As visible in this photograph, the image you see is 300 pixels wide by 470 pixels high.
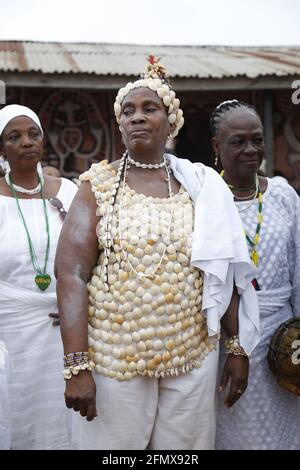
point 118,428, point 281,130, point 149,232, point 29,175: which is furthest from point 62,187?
point 281,130

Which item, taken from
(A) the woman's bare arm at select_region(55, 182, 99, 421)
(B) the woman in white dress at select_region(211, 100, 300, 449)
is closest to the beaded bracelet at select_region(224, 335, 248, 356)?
(B) the woman in white dress at select_region(211, 100, 300, 449)

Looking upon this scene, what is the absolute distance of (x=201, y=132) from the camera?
10305 millimetres

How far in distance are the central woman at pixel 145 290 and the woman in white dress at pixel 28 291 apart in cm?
85

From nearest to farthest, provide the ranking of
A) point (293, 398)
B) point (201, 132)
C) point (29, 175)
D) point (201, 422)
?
point (201, 422) → point (293, 398) → point (29, 175) → point (201, 132)

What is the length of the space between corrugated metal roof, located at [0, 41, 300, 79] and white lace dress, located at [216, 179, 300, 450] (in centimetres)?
525

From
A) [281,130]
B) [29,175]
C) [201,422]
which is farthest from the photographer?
[281,130]

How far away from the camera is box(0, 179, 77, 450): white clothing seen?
3178 mm

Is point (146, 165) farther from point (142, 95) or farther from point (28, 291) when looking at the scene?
point (28, 291)

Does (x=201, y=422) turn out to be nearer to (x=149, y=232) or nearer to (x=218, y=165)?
(x=149, y=232)

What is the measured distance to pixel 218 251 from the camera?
7.86ft

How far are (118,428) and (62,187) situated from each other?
1587 millimetres

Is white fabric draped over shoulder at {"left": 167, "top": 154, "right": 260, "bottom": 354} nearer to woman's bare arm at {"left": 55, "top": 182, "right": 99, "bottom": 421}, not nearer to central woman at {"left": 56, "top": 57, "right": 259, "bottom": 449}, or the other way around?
central woman at {"left": 56, "top": 57, "right": 259, "bottom": 449}

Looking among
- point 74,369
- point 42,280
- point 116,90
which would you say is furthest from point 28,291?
point 116,90

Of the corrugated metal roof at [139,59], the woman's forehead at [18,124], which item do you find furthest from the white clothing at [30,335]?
the corrugated metal roof at [139,59]
